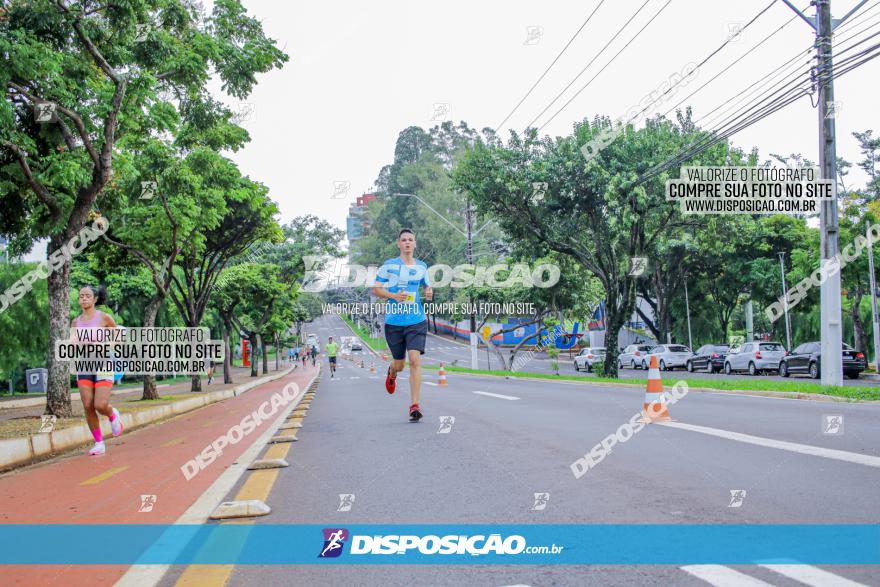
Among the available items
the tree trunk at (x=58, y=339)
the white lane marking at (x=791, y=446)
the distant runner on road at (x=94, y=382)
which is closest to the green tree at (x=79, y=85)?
the tree trunk at (x=58, y=339)

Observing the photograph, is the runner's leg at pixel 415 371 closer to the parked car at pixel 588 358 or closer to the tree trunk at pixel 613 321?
the tree trunk at pixel 613 321

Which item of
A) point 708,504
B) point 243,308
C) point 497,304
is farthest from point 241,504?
point 243,308

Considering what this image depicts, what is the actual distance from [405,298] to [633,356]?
38.1 meters

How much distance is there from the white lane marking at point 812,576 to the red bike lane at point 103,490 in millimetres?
2890

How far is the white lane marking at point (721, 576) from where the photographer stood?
290 cm

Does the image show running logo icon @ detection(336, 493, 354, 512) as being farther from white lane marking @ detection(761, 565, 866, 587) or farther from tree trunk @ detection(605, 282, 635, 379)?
tree trunk @ detection(605, 282, 635, 379)

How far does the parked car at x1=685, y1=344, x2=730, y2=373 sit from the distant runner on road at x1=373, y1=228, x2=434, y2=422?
30865 millimetres

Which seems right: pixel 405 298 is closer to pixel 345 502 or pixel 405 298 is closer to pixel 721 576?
pixel 345 502

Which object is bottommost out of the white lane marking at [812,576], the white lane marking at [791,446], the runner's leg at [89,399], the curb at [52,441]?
the curb at [52,441]

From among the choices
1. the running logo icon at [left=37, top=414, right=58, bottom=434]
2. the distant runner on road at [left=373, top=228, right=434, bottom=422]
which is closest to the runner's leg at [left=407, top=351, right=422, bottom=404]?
the distant runner on road at [left=373, top=228, right=434, bottom=422]

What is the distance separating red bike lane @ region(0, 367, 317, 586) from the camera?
3523 mm

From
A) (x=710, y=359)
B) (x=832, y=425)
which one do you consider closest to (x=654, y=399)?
(x=832, y=425)

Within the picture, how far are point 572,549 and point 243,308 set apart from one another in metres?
46.1

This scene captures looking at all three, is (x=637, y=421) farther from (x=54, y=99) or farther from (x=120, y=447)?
(x=54, y=99)
